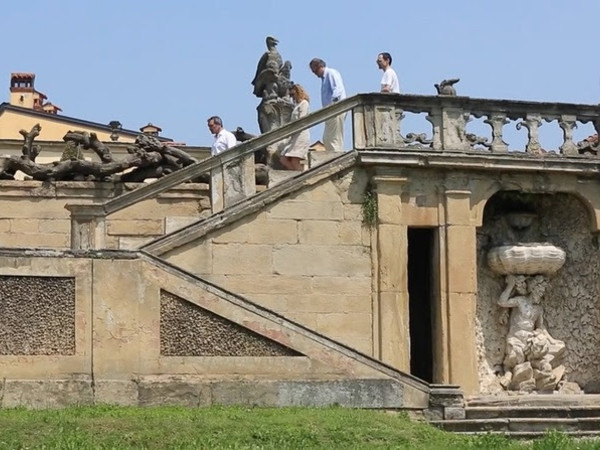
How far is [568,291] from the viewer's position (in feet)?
71.7

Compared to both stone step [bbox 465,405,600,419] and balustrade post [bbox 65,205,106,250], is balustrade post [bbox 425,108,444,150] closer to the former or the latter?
stone step [bbox 465,405,600,419]

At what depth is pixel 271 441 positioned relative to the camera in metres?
14.3

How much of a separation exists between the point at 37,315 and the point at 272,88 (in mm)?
8498

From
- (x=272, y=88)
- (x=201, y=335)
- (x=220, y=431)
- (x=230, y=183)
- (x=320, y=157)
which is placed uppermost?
(x=272, y=88)

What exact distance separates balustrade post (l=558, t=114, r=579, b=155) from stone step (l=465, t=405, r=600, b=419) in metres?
4.08

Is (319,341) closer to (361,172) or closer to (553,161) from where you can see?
(361,172)

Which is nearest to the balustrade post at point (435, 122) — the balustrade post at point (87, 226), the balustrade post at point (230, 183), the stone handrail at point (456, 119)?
the stone handrail at point (456, 119)

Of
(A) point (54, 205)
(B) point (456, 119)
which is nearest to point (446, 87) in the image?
(B) point (456, 119)

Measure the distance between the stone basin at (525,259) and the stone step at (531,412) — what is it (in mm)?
2848

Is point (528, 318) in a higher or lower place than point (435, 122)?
lower

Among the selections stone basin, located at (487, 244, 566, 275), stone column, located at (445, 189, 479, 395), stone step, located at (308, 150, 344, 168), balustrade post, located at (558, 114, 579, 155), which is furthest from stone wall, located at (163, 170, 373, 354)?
balustrade post, located at (558, 114, 579, 155)

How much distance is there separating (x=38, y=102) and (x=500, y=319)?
31.7 m

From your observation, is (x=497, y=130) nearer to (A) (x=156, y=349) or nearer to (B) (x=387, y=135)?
(B) (x=387, y=135)

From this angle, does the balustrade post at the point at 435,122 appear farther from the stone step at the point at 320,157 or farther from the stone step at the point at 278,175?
the stone step at the point at 278,175
